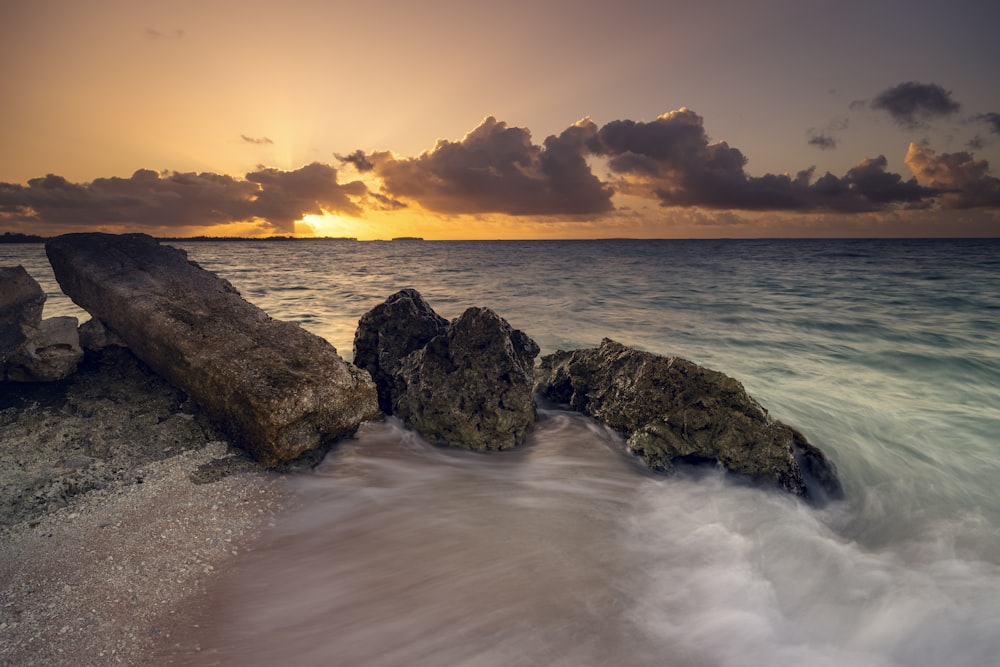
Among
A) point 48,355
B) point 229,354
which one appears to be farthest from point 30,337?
point 229,354

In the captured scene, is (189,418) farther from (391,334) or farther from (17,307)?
(17,307)

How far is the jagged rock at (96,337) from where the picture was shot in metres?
5.58

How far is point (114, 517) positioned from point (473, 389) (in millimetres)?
3152

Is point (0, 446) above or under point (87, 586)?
above

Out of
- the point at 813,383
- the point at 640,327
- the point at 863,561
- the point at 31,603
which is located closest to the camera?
the point at 31,603

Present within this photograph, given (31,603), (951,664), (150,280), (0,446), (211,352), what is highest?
(150,280)

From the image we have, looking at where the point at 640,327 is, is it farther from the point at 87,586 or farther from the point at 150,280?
the point at 87,586

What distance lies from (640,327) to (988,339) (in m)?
8.63

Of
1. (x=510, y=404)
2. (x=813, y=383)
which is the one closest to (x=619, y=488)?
(x=510, y=404)

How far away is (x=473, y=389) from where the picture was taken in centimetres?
524

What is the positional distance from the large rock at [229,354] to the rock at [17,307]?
546 mm

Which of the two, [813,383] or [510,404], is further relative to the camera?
[813,383]

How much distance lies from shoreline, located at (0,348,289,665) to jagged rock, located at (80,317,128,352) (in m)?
0.50

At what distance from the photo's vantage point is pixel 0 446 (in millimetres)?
4031
